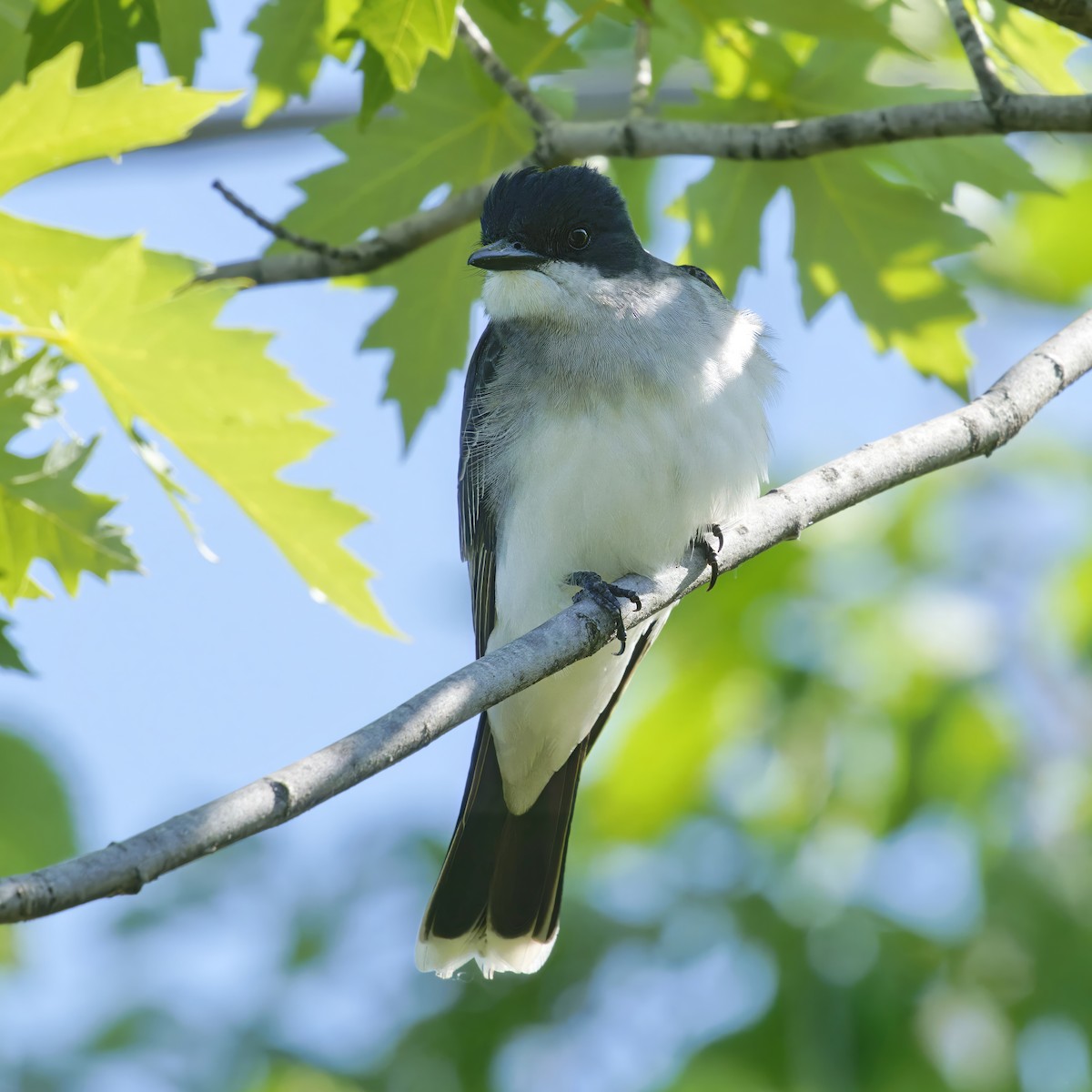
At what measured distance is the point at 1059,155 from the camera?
752cm

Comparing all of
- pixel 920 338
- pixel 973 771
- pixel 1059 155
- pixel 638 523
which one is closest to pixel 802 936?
pixel 973 771

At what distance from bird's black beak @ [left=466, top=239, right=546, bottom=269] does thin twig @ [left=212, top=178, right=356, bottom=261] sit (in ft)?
1.45

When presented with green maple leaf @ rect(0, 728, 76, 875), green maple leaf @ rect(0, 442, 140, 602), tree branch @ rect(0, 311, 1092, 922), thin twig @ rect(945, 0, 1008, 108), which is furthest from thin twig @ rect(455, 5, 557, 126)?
green maple leaf @ rect(0, 728, 76, 875)

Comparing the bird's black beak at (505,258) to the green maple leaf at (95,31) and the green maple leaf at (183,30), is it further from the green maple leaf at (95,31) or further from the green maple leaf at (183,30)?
the green maple leaf at (95,31)

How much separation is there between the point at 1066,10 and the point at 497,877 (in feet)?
11.0

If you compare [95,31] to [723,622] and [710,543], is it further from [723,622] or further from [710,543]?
[723,622]

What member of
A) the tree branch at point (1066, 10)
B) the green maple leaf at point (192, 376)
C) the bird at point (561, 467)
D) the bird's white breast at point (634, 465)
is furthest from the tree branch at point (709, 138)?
the green maple leaf at point (192, 376)

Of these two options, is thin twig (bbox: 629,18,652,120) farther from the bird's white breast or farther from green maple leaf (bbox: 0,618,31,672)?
green maple leaf (bbox: 0,618,31,672)

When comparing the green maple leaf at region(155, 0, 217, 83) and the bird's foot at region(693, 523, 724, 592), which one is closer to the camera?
the green maple leaf at region(155, 0, 217, 83)

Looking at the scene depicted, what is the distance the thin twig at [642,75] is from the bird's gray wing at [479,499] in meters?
1.12

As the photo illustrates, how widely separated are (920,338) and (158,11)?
7.15 feet

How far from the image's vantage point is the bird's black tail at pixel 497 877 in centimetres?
490

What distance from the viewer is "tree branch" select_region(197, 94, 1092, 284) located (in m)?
3.34

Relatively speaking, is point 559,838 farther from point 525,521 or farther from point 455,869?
point 525,521
